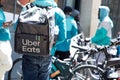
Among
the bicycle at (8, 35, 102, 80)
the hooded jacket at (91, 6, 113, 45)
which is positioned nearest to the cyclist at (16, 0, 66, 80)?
the bicycle at (8, 35, 102, 80)

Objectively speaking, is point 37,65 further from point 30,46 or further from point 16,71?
point 16,71

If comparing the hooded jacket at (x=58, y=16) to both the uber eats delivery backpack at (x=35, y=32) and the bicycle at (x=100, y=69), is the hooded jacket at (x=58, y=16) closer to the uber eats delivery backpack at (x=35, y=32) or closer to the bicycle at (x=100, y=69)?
the uber eats delivery backpack at (x=35, y=32)

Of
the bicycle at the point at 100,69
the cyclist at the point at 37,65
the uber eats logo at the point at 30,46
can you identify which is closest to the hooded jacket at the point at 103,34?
the bicycle at the point at 100,69

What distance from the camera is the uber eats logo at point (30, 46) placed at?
669 centimetres

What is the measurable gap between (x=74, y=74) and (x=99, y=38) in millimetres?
1307

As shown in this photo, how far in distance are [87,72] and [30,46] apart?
2754mm

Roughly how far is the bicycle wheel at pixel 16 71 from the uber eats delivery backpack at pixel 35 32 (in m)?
2.51

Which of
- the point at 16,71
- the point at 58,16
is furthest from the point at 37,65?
the point at 16,71

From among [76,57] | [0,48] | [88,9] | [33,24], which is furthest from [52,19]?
[88,9]

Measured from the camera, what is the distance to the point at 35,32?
6.65 metres

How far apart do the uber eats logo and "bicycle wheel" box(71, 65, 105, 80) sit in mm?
2281

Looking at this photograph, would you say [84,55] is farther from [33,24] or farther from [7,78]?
[33,24]

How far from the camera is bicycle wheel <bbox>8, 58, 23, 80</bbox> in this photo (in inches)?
365

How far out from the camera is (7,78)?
9.59m
